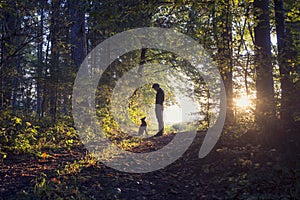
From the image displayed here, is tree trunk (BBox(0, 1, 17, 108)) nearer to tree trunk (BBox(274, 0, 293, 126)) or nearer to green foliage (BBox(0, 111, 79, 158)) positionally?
green foliage (BBox(0, 111, 79, 158))

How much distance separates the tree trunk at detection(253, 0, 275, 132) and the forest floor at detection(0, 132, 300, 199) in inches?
26.6

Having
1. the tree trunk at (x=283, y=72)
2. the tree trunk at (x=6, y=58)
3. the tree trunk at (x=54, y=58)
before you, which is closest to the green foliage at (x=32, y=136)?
the tree trunk at (x=54, y=58)

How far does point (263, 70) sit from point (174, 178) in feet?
9.30

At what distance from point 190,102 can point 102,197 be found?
13.3 ft

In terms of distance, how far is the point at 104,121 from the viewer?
1059 cm

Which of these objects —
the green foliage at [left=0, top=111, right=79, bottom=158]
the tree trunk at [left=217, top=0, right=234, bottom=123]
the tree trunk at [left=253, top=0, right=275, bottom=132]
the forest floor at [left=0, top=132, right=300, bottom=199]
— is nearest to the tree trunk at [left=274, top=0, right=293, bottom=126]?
the tree trunk at [left=253, top=0, right=275, bottom=132]

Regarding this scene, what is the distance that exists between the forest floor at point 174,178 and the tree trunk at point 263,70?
2.22 ft

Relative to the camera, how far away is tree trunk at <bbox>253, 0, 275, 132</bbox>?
21.6 feet

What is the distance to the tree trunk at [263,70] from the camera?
658 centimetres

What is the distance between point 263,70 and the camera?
6633mm

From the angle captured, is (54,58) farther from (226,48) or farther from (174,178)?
(174,178)

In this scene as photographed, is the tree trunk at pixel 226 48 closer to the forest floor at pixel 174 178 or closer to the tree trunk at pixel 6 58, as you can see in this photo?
the forest floor at pixel 174 178

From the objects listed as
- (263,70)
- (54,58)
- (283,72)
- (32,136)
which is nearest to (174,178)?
(263,70)

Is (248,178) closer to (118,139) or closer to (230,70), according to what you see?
(230,70)
